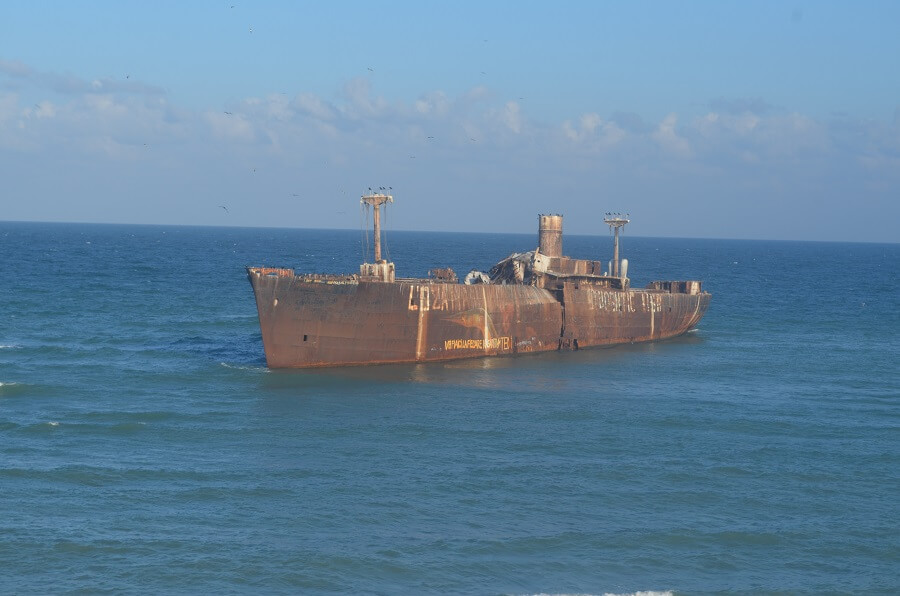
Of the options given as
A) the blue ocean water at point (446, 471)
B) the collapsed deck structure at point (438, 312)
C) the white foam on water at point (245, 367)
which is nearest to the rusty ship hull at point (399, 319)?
the collapsed deck structure at point (438, 312)

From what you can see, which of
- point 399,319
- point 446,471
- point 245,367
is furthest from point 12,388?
point 446,471

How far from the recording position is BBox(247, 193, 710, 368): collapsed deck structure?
52.6 meters

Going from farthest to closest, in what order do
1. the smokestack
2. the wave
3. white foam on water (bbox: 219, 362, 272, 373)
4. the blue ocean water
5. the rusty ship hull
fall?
the smokestack < white foam on water (bbox: 219, 362, 272, 373) < the rusty ship hull < the wave < the blue ocean water

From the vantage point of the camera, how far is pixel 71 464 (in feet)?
114

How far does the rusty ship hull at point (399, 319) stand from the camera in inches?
2068

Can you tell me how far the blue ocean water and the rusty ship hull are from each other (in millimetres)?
1298

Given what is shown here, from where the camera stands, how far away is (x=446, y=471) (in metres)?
34.9

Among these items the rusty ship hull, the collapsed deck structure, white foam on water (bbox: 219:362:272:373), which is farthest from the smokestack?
white foam on water (bbox: 219:362:272:373)

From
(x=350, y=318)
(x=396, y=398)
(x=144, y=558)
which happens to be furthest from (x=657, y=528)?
(x=350, y=318)

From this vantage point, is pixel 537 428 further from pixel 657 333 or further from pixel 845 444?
pixel 657 333

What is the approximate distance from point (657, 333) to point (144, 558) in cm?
4999

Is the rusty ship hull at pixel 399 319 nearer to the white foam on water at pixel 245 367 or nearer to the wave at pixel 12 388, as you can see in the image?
the white foam on water at pixel 245 367

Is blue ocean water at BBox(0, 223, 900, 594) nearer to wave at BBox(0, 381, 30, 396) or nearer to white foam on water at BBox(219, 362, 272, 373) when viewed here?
wave at BBox(0, 381, 30, 396)

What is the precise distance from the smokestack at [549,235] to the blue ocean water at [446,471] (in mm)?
11371
